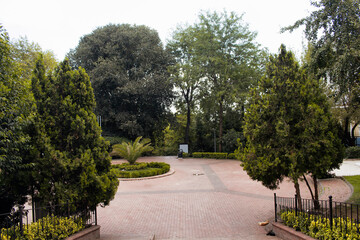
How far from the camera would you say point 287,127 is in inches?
297

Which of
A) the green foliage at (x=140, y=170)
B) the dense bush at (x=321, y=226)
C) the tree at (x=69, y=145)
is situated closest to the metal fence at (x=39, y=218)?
the tree at (x=69, y=145)

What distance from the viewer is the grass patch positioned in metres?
10.6

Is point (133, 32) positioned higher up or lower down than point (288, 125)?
higher up

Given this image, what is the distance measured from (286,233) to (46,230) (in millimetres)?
6275

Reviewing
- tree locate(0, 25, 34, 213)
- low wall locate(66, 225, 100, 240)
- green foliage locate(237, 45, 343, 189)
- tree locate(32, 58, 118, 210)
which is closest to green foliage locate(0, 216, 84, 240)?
low wall locate(66, 225, 100, 240)

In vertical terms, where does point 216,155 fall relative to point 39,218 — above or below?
below

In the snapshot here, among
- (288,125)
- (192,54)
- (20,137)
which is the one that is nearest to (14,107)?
(20,137)

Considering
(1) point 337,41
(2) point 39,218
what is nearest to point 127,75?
(1) point 337,41

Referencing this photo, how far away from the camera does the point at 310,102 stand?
26.0 ft

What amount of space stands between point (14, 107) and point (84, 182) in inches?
105

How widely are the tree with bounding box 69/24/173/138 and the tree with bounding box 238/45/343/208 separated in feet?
77.7

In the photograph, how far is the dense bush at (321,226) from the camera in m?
5.73

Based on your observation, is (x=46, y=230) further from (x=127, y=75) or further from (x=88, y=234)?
(x=127, y=75)

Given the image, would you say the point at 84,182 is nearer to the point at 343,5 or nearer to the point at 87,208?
the point at 87,208
